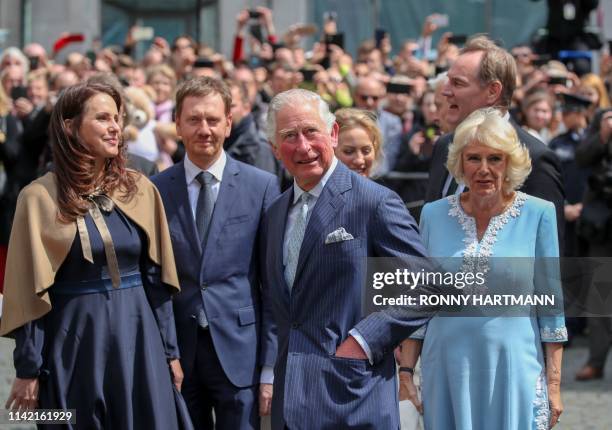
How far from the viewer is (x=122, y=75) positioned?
1316 centimetres

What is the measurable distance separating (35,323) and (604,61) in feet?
33.8

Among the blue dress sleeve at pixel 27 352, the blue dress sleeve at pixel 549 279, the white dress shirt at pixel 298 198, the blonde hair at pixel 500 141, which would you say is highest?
the blonde hair at pixel 500 141

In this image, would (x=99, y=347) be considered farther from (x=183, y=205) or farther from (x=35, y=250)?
(x=183, y=205)

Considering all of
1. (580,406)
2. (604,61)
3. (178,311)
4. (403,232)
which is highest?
(604,61)

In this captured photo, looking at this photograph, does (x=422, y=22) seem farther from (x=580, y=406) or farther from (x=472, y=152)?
(x=472, y=152)

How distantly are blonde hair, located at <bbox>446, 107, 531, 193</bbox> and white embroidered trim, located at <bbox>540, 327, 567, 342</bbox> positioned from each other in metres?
0.54

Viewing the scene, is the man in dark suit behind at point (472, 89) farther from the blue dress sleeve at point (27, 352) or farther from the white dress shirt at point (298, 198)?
the blue dress sleeve at point (27, 352)

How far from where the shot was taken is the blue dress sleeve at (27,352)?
4.94 meters

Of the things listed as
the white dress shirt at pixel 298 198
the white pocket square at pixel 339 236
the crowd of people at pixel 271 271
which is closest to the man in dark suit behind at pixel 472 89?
the crowd of people at pixel 271 271

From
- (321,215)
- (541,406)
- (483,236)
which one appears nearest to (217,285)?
(321,215)

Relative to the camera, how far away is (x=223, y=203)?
18.3 feet

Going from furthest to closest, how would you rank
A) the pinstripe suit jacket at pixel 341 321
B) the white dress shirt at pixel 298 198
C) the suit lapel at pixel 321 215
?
the white dress shirt at pixel 298 198 < the suit lapel at pixel 321 215 < the pinstripe suit jacket at pixel 341 321

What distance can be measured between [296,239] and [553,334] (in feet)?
3.32

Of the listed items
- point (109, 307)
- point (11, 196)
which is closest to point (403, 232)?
point (109, 307)
